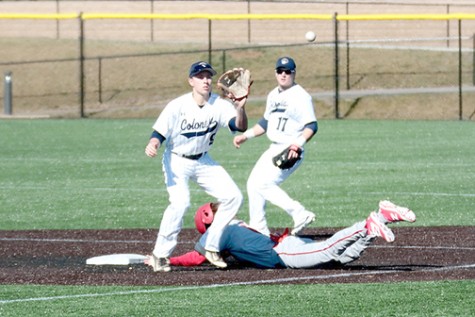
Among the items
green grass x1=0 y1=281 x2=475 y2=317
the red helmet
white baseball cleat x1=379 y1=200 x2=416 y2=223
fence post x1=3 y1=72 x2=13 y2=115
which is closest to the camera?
green grass x1=0 y1=281 x2=475 y2=317

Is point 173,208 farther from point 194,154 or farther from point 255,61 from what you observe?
point 255,61

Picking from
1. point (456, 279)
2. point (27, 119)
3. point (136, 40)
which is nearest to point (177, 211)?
point (456, 279)

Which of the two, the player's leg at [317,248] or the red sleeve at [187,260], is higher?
the player's leg at [317,248]

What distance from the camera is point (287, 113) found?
43.2 feet

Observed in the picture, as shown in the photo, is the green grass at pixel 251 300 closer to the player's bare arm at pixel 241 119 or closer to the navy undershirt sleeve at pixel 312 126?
the player's bare arm at pixel 241 119

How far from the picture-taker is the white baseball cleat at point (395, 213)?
31.7ft

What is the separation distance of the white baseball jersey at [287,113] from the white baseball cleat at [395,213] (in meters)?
3.25

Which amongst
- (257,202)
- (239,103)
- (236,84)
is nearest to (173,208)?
(239,103)

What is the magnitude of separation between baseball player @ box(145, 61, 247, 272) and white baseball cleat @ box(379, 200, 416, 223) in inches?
59.7

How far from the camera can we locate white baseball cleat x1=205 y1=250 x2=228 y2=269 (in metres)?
10.7

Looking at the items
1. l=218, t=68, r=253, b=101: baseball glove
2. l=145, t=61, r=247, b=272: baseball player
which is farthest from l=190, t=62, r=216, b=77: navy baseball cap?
l=218, t=68, r=253, b=101: baseball glove

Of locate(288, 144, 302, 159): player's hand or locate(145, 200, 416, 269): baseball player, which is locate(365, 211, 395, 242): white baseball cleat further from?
locate(288, 144, 302, 159): player's hand

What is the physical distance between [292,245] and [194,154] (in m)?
1.19

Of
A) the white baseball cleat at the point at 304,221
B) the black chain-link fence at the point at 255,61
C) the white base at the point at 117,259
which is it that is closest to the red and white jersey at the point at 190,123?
the white base at the point at 117,259
